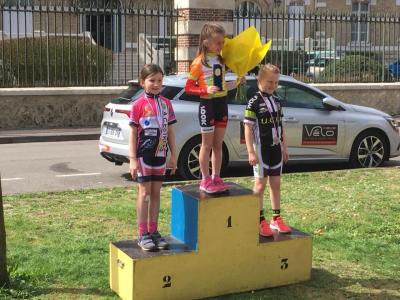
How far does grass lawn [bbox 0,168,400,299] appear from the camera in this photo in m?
4.75

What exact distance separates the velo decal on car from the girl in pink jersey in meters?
5.65

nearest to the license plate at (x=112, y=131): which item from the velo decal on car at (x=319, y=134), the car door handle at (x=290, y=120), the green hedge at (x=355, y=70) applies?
the car door handle at (x=290, y=120)

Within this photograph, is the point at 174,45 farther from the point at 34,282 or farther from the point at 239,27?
the point at 34,282

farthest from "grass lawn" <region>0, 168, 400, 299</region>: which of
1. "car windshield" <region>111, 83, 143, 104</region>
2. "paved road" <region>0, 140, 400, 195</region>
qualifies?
"car windshield" <region>111, 83, 143, 104</region>

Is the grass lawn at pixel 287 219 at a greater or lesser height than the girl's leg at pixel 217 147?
lesser

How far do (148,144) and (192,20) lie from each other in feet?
47.9

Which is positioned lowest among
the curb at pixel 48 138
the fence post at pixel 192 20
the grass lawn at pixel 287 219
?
the curb at pixel 48 138

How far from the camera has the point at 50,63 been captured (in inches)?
725

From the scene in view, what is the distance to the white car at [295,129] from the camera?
9.45 m

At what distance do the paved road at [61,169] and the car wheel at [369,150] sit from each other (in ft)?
1.12

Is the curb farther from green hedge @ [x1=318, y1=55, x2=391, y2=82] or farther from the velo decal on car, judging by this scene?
green hedge @ [x1=318, y1=55, x2=391, y2=82]

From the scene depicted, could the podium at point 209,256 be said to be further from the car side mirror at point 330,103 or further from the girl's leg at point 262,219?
the car side mirror at point 330,103

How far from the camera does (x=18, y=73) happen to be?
17.3 metres

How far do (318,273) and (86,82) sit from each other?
14340mm
